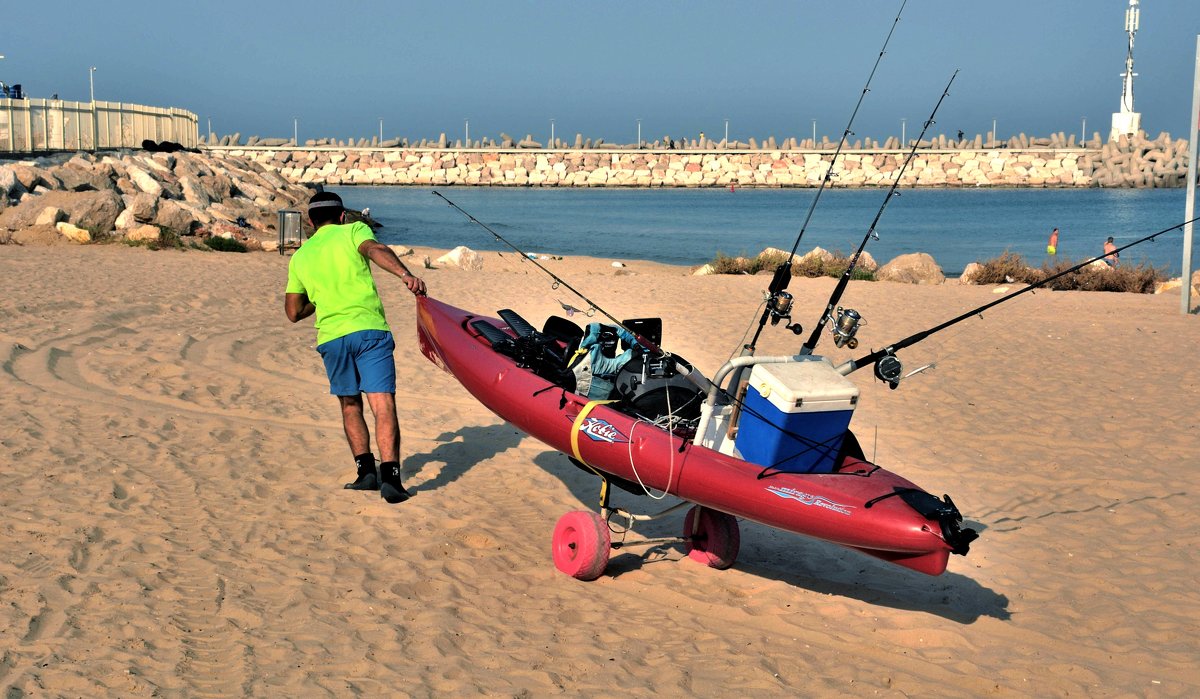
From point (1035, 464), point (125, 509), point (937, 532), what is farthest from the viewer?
point (1035, 464)

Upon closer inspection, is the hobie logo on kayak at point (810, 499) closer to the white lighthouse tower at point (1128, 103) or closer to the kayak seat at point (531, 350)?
the kayak seat at point (531, 350)

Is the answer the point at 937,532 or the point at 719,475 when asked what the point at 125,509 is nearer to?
the point at 719,475

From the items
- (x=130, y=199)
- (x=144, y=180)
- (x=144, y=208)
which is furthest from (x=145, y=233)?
(x=144, y=180)

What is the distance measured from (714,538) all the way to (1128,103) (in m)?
95.5

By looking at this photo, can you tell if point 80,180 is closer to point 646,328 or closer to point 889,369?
point 646,328

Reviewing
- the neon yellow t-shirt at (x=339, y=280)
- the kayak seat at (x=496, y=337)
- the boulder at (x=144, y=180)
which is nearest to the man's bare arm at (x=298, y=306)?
the neon yellow t-shirt at (x=339, y=280)

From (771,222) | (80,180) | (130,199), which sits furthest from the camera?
(771,222)

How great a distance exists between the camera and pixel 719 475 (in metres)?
5.23

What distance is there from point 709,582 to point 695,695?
145cm

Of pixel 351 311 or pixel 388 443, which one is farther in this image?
pixel 388 443

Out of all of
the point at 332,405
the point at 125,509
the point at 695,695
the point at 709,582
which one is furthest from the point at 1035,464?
the point at 125,509

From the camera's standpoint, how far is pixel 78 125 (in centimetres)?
3144

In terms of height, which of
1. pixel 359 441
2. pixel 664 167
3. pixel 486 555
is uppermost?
pixel 664 167

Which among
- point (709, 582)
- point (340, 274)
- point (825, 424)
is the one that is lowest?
point (709, 582)
